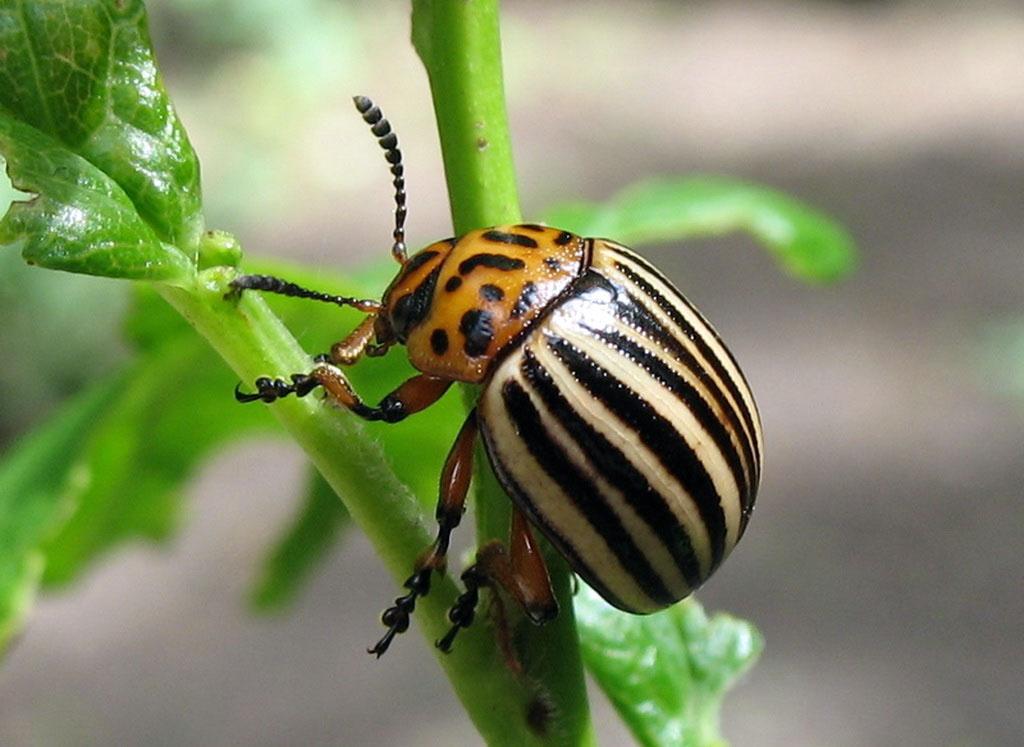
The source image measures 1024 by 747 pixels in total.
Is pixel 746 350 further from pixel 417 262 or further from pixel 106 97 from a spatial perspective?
pixel 106 97

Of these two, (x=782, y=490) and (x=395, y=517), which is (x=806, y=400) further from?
(x=395, y=517)

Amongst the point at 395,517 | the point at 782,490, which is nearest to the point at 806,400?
the point at 782,490

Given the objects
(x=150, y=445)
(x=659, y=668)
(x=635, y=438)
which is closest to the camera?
(x=635, y=438)

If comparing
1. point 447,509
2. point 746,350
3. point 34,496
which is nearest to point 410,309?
point 447,509

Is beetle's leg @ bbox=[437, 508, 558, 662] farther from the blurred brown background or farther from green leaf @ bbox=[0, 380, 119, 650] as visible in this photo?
the blurred brown background

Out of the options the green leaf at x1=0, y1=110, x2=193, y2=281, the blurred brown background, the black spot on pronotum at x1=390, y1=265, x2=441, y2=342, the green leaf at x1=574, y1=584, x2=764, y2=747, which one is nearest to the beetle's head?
the black spot on pronotum at x1=390, y1=265, x2=441, y2=342

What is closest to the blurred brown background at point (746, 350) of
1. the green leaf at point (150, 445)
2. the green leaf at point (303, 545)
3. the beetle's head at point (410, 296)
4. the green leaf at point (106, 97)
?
the green leaf at point (150, 445)
